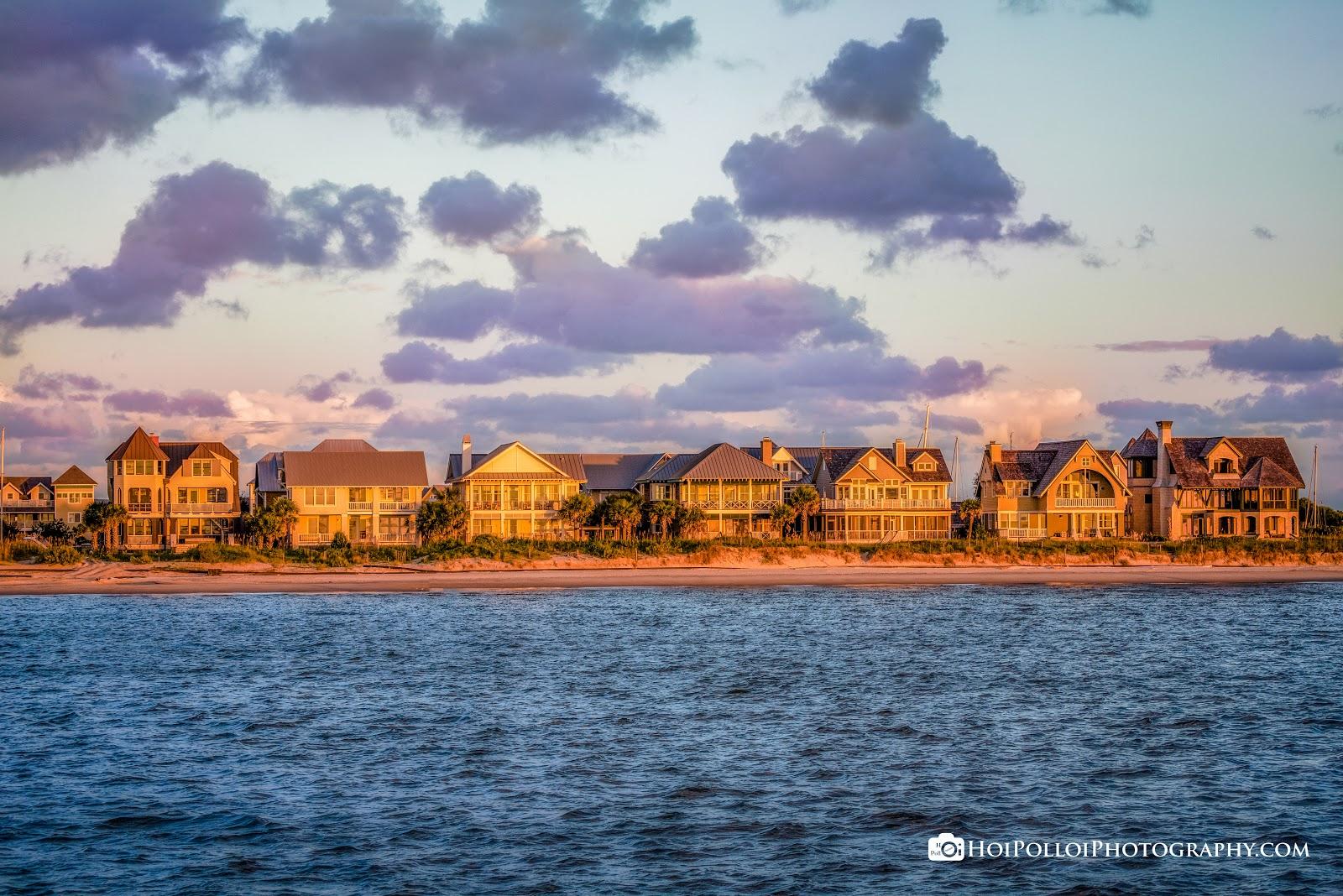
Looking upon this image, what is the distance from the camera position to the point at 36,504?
3487 inches

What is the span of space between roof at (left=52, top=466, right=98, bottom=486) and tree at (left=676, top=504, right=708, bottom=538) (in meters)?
43.0

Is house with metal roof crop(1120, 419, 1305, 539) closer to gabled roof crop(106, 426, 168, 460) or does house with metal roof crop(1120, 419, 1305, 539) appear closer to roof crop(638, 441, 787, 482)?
roof crop(638, 441, 787, 482)

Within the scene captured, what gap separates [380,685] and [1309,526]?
249 feet

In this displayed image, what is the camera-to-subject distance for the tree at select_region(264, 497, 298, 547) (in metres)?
74.1

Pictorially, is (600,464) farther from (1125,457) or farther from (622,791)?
(622,791)

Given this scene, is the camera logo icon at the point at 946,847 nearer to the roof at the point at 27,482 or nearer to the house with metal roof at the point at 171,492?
the house with metal roof at the point at 171,492

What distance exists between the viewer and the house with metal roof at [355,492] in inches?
3073

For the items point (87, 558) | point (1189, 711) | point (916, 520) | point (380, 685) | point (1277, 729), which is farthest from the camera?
point (916, 520)

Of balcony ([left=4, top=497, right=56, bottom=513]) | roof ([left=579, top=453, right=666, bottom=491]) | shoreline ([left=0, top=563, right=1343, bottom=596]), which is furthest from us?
balcony ([left=4, top=497, right=56, bottom=513])

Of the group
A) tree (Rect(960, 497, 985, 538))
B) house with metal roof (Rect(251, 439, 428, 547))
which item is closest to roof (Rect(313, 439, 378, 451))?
house with metal roof (Rect(251, 439, 428, 547))

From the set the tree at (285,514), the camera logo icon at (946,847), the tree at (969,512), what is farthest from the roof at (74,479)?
the camera logo icon at (946,847)

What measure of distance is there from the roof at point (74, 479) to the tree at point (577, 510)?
35810 mm

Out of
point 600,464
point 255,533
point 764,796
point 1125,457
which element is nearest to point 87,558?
point 255,533

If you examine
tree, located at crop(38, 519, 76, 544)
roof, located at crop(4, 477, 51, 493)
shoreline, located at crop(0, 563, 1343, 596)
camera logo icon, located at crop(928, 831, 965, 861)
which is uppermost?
roof, located at crop(4, 477, 51, 493)
